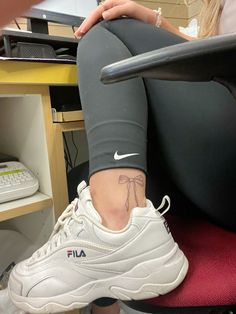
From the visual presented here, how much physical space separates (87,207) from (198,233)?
18 cm

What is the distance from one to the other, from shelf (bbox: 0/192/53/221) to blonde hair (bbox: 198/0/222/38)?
646 millimetres

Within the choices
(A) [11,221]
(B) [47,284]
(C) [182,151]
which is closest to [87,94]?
(C) [182,151]

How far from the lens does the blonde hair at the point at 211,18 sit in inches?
36.8

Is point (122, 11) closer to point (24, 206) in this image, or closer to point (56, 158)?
point (56, 158)

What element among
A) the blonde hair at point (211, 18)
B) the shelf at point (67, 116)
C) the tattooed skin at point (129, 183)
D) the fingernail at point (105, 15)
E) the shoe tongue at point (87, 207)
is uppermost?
the blonde hair at point (211, 18)

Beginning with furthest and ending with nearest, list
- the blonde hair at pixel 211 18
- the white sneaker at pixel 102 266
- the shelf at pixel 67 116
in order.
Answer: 1. the blonde hair at pixel 211 18
2. the shelf at pixel 67 116
3. the white sneaker at pixel 102 266

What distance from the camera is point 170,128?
0.51 meters

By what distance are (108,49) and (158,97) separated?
0.12 m

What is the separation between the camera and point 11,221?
1.00 meters

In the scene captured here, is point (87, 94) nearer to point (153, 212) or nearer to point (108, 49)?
point (108, 49)

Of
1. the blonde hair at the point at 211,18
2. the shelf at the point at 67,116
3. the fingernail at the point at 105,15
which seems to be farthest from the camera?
the blonde hair at the point at 211,18

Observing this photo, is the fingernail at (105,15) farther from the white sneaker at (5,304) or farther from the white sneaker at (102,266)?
the white sneaker at (5,304)

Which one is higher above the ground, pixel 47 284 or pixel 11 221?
pixel 47 284

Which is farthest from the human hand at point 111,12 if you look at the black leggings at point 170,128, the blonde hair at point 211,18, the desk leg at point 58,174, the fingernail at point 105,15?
the blonde hair at point 211,18
